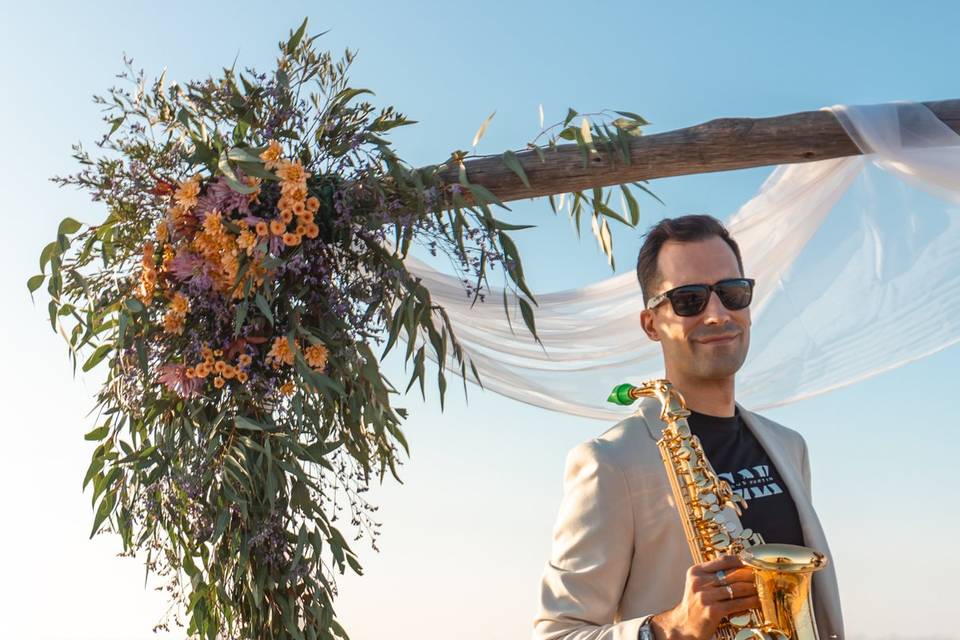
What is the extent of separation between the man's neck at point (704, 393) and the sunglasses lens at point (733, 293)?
0.16m

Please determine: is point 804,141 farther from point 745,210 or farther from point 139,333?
point 139,333

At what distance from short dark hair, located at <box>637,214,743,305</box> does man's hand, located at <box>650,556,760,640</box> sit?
2.20 ft

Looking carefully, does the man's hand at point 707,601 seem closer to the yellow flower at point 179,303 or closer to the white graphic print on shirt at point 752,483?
the white graphic print on shirt at point 752,483

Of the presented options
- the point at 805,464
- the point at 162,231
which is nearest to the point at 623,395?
the point at 805,464

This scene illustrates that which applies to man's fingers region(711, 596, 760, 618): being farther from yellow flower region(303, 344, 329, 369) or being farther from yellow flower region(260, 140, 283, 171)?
yellow flower region(260, 140, 283, 171)

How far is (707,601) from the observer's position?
1.70 metres

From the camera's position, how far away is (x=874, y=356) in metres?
3.51

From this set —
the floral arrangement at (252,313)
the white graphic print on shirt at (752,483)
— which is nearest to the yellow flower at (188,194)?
the floral arrangement at (252,313)

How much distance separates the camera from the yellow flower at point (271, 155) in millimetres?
3174

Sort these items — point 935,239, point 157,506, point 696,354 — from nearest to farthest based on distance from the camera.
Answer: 1. point 696,354
2. point 157,506
3. point 935,239

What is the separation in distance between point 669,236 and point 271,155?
1416 millimetres

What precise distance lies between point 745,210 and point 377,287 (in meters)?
1.31

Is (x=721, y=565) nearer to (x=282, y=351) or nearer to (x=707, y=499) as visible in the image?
(x=707, y=499)

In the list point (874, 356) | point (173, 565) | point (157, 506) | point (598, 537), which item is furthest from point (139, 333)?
point (874, 356)
